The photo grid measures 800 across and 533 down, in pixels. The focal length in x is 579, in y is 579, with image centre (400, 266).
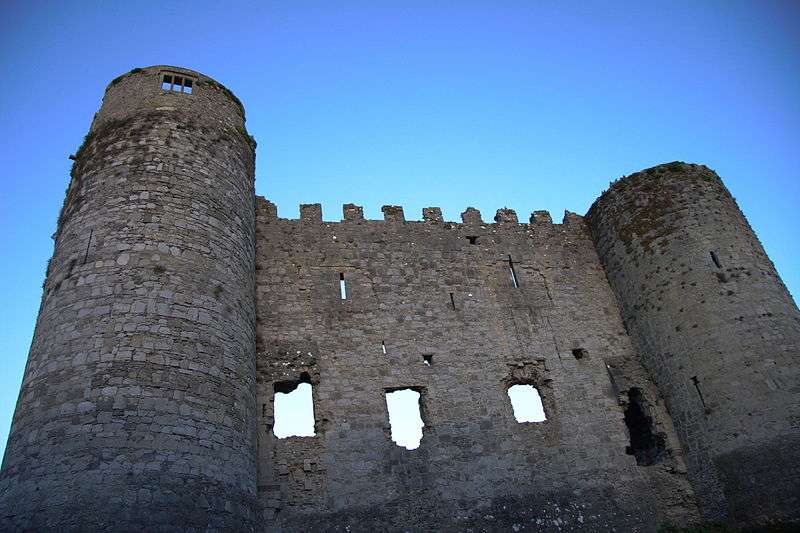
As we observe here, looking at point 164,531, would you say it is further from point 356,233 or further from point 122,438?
point 356,233

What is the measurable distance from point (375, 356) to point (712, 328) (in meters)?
7.60

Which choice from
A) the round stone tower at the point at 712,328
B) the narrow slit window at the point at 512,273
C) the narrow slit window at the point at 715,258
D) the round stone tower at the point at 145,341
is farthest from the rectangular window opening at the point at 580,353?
the round stone tower at the point at 145,341

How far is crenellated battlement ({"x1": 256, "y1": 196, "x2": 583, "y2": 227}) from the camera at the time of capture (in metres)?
14.8

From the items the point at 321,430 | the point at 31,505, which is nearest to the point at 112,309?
the point at 31,505

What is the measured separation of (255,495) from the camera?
9.62 metres

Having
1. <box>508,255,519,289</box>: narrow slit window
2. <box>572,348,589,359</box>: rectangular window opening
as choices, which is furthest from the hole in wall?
<box>508,255,519,289</box>: narrow slit window

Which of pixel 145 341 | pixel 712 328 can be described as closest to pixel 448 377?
pixel 712 328

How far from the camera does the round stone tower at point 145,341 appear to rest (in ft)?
25.5

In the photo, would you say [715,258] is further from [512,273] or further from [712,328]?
[512,273]

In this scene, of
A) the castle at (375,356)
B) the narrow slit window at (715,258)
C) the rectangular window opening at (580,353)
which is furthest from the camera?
the rectangular window opening at (580,353)

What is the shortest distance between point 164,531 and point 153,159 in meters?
6.75

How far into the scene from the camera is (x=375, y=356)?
12.8m

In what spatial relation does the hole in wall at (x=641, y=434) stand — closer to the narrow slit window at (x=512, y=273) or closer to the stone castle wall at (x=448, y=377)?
the stone castle wall at (x=448, y=377)

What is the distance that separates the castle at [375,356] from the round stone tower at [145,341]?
0.11 ft
